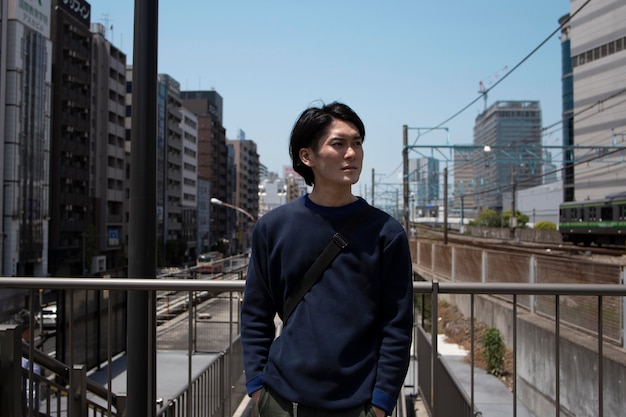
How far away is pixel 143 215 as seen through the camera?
320 cm

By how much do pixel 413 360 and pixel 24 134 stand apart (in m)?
35.7

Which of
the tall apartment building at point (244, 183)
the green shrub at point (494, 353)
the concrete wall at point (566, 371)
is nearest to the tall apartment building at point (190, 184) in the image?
the tall apartment building at point (244, 183)

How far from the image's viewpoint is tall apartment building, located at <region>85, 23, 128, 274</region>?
5178 centimetres

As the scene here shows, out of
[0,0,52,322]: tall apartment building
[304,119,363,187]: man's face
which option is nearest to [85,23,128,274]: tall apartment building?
[0,0,52,322]: tall apartment building

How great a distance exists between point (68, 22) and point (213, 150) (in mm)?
49349

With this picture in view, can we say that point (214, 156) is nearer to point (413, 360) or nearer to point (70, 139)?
point (70, 139)

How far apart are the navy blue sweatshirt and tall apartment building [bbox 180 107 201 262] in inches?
3047

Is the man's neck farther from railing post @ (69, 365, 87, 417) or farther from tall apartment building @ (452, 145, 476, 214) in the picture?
tall apartment building @ (452, 145, 476, 214)

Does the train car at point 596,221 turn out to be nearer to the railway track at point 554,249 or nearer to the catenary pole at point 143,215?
the railway track at point 554,249

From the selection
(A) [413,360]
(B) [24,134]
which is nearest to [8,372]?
(A) [413,360]

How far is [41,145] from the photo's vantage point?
1554 inches

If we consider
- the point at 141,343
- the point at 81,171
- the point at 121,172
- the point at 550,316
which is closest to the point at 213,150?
the point at 121,172

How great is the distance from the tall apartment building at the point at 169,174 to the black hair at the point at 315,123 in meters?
63.2

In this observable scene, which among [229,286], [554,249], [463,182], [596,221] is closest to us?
[229,286]
